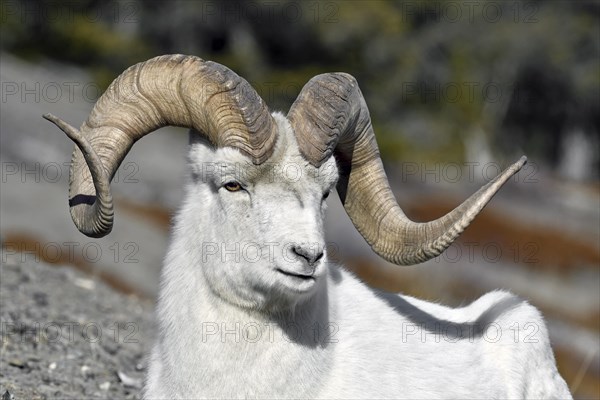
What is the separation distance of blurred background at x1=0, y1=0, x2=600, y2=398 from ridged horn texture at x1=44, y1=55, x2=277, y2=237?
410 centimetres

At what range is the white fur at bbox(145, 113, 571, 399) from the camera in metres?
7.81

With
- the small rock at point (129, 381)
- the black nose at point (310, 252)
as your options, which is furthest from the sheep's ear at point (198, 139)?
the small rock at point (129, 381)

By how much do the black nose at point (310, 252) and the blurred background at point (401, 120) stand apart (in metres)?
4.10

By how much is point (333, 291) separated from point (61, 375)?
3.06 meters

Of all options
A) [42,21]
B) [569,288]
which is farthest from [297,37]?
[569,288]

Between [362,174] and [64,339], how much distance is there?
4.03 m

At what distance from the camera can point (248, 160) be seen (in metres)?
7.93

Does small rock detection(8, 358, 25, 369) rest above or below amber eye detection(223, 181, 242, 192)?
below

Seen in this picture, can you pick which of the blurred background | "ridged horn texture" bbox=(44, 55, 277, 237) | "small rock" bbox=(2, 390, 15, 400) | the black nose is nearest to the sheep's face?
the black nose

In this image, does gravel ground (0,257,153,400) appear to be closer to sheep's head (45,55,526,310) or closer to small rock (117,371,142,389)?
small rock (117,371,142,389)

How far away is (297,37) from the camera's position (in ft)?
224

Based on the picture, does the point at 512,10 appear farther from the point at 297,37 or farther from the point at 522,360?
the point at 522,360

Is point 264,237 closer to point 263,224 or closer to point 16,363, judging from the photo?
point 263,224

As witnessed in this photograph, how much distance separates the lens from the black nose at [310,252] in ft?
24.4
